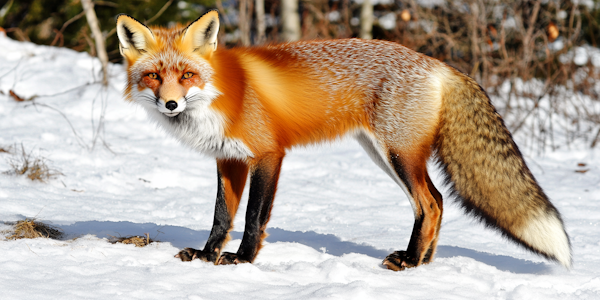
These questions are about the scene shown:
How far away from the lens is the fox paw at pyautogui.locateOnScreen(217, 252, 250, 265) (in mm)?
2839

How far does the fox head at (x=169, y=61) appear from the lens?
2.55m

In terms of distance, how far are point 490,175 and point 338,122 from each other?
0.94 metres

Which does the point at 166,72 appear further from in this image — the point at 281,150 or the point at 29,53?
the point at 29,53

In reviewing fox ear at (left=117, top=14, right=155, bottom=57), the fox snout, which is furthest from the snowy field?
fox ear at (left=117, top=14, right=155, bottom=57)

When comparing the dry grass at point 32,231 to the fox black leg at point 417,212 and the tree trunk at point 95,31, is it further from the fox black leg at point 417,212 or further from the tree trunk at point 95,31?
the tree trunk at point 95,31

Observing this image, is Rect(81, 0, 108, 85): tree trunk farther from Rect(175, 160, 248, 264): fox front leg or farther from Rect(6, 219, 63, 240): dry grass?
Rect(175, 160, 248, 264): fox front leg

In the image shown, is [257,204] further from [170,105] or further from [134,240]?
[134,240]

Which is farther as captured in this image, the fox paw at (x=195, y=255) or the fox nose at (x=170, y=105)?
the fox paw at (x=195, y=255)

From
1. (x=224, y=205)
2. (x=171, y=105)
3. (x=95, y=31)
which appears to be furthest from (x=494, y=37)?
(x=171, y=105)

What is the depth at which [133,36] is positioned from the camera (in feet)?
8.83

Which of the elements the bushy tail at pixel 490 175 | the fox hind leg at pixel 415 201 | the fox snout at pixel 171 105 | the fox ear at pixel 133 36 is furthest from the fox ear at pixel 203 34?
the bushy tail at pixel 490 175

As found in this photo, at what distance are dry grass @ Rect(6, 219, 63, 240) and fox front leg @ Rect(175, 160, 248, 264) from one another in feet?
2.93

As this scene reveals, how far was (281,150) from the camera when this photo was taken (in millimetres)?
2916

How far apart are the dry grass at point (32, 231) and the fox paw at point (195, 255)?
87 cm
